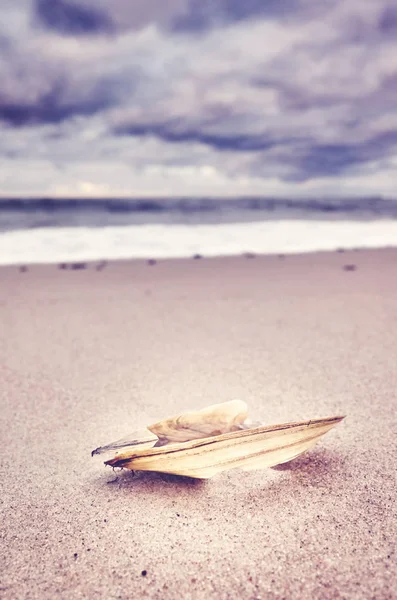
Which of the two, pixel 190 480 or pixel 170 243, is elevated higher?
pixel 170 243

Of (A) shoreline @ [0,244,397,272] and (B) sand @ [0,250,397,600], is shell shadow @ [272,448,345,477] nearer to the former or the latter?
(B) sand @ [0,250,397,600]

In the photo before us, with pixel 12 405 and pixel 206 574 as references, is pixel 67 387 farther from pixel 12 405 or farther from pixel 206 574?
pixel 206 574

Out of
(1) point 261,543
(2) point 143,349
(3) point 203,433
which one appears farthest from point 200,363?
(1) point 261,543

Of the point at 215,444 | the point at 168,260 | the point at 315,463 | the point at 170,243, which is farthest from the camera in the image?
the point at 170,243

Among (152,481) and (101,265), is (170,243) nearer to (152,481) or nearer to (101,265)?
(101,265)

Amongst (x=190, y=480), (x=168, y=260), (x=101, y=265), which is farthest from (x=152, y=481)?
(x=168, y=260)
